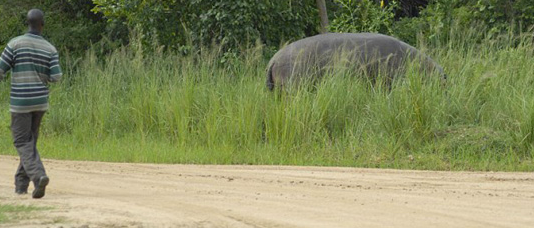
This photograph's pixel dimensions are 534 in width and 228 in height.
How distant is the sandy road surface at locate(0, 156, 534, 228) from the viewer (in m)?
7.05

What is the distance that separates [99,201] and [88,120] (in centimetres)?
658

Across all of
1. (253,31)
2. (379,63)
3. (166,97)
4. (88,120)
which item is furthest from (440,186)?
(253,31)

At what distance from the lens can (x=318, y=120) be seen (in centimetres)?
1265

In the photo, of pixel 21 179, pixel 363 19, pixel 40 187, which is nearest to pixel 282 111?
pixel 21 179

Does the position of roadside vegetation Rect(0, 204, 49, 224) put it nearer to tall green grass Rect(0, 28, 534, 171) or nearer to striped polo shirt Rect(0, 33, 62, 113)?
striped polo shirt Rect(0, 33, 62, 113)

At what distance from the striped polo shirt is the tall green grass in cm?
387

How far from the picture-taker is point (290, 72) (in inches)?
552

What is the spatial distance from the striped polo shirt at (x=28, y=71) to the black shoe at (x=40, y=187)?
1.99 ft

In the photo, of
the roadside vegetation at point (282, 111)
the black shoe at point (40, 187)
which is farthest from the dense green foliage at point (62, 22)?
the black shoe at point (40, 187)

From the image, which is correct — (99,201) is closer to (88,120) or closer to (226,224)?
(226,224)

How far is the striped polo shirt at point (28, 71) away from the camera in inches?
325

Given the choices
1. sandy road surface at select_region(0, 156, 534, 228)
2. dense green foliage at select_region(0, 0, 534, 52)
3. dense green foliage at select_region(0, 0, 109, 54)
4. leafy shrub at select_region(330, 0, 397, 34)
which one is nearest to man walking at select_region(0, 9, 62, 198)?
sandy road surface at select_region(0, 156, 534, 228)

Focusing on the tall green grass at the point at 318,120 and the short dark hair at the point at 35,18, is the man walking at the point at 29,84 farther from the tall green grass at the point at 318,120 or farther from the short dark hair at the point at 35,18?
the tall green grass at the point at 318,120

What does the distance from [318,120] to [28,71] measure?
5132mm
